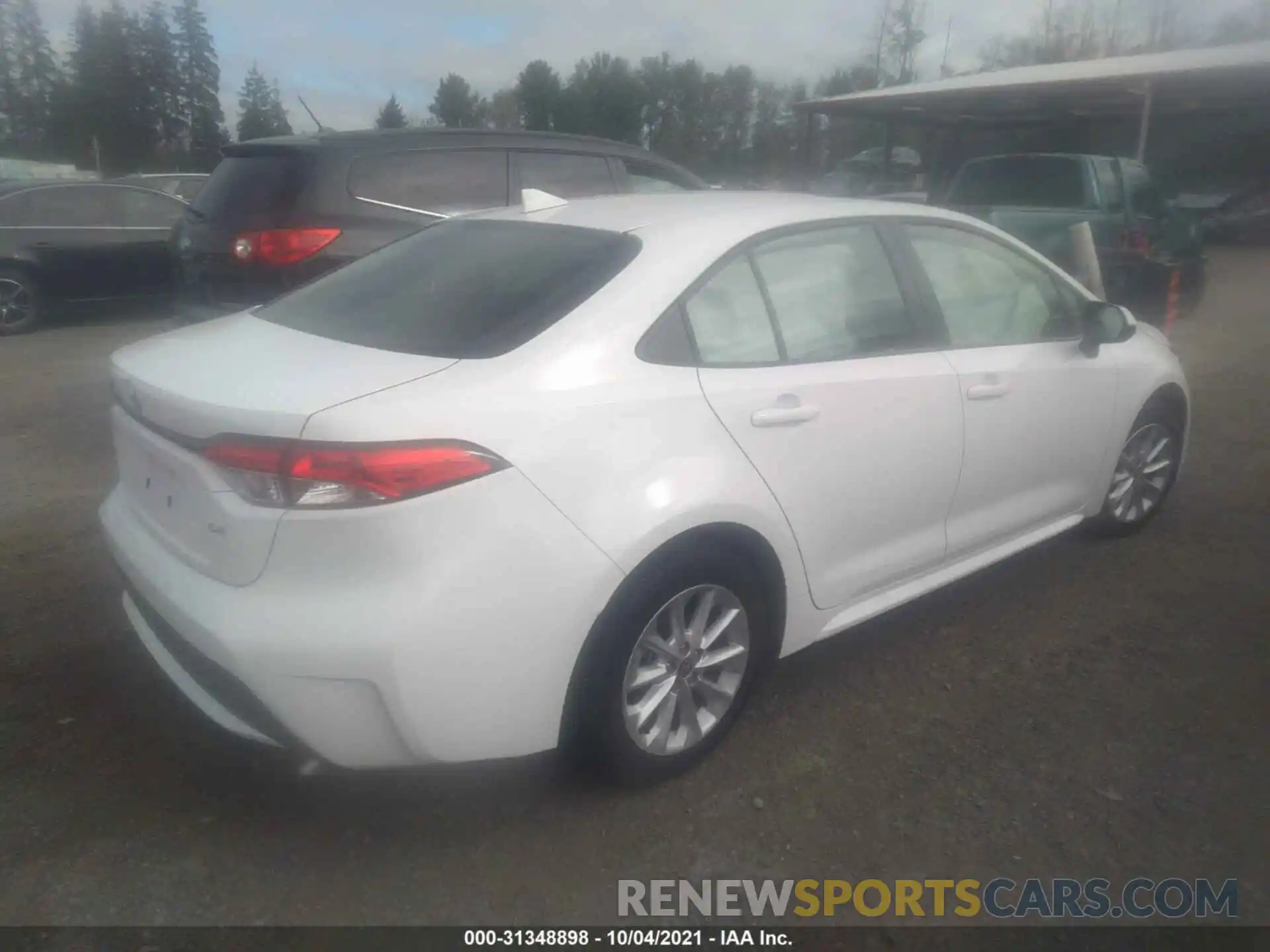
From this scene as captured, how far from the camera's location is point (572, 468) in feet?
8.05

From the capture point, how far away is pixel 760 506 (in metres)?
2.84

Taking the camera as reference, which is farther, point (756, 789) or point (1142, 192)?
point (1142, 192)

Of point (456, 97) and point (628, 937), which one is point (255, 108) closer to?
point (456, 97)

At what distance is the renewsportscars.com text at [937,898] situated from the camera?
2453mm

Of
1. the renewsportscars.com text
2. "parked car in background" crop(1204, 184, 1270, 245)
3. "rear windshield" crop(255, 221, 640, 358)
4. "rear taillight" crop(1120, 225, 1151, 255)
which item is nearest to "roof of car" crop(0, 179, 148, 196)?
"rear windshield" crop(255, 221, 640, 358)

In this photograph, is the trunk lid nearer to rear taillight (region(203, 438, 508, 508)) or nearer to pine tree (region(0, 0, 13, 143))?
rear taillight (region(203, 438, 508, 508))

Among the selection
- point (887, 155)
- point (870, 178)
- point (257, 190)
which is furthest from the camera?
point (870, 178)

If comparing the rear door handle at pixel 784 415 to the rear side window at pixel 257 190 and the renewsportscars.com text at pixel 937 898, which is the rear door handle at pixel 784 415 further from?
the rear side window at pixel 257 190

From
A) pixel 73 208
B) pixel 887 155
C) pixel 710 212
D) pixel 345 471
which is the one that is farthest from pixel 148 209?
pixel 887 155

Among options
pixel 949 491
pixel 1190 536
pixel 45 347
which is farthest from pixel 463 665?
pixel 45 347

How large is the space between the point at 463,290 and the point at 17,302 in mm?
9142

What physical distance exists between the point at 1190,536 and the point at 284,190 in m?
4.74

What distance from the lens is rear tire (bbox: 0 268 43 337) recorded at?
10125 millimetres

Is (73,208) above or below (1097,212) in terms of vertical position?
below
